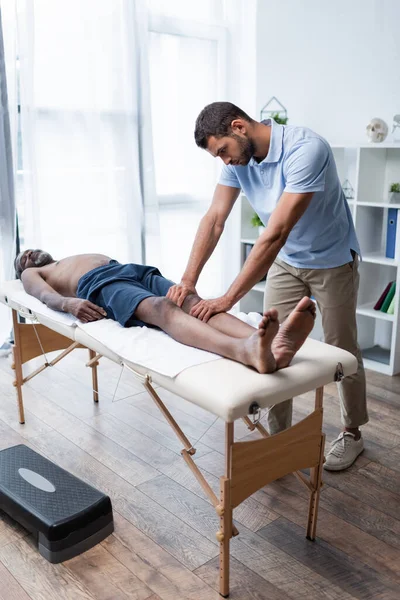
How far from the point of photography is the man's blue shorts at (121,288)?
200 centimetres

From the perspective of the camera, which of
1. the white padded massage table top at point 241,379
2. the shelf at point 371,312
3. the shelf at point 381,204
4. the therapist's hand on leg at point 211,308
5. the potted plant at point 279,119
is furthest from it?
the potted plant at point 279,119

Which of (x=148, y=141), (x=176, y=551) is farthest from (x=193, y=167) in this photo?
(x=176, y=551)

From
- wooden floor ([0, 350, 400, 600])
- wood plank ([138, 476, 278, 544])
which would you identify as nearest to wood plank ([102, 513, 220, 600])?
wooden floor ([0, 350, 400, 600])

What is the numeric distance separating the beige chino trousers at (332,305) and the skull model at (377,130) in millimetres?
1227

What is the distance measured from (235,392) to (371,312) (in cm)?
194

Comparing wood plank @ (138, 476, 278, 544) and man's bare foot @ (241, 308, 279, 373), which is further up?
man's bare foot @ (241, 308, 279, 373)

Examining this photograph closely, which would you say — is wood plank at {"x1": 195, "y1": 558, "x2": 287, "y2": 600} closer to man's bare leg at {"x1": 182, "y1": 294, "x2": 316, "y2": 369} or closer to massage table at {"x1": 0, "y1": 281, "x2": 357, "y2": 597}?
massage table at {"x1": 0, "y1": 281, "x2": 357, "y2": 597}

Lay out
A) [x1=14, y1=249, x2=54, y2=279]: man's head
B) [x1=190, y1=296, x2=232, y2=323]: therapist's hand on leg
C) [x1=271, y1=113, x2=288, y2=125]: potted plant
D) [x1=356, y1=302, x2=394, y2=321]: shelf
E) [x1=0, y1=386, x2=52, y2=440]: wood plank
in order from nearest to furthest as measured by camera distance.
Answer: [x1=190, y1=296, x2=232, y2=323]: therapist's hand on leg, [x1=0, y1=386, x2=52, y2=440]: wood plank, [x1=14, y1=249, x2=54, y2=279]: man's head, [x1=356, y1=302, x2=394, y2=321]: shelf, [x1=271, y1=113, x2=288, y2=125]: potted plant

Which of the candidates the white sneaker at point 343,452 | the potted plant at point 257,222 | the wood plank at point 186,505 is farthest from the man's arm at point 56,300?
the potted plant at point 257,222

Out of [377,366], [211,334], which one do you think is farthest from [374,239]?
[211,334]

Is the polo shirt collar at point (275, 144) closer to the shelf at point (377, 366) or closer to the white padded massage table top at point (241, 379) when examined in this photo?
the white padded massage table top at point (241, 379)

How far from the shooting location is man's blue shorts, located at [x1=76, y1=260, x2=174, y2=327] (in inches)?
78.7

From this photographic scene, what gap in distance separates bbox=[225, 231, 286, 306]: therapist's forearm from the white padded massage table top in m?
0.25

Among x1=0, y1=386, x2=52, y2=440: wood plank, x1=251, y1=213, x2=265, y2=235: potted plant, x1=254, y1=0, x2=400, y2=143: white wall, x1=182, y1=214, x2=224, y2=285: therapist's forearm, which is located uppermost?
x1=254, y1=0, x2=400, y2=143: white wall
